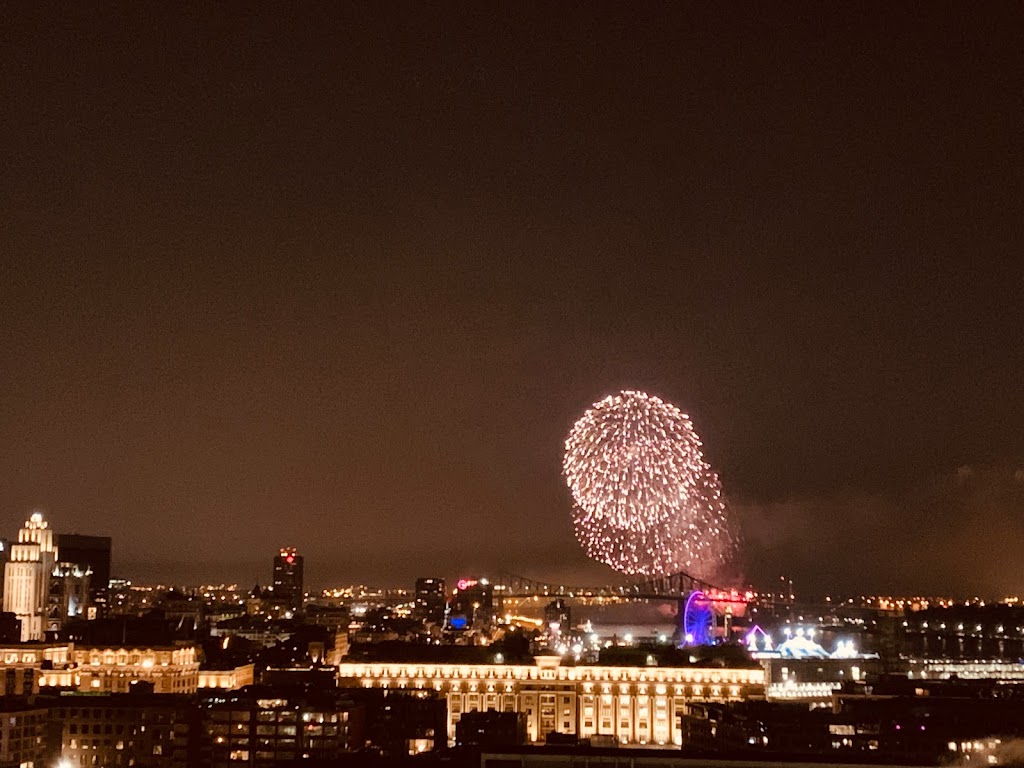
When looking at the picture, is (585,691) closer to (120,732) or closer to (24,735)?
(120,732)

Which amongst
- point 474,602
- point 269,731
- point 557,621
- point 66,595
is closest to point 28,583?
point 66,595

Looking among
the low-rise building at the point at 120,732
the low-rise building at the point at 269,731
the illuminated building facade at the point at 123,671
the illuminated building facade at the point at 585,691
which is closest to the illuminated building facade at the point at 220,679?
the illuminated building facade at the point at 123,671

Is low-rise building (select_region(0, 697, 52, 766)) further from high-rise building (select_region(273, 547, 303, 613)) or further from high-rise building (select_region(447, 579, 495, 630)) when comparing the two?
high-rise building (select_region(273, 547, 303, 613))

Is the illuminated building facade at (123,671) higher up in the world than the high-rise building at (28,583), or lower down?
lower down

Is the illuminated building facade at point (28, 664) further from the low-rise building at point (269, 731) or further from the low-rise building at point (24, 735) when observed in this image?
the low-rise building at point (269, 731)

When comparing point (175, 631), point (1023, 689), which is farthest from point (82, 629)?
point (1023, 689)

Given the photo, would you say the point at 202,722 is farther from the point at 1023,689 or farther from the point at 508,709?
the point at 1023,689

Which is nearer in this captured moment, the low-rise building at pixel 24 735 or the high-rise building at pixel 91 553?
the low-rise building at pixel 24 735
